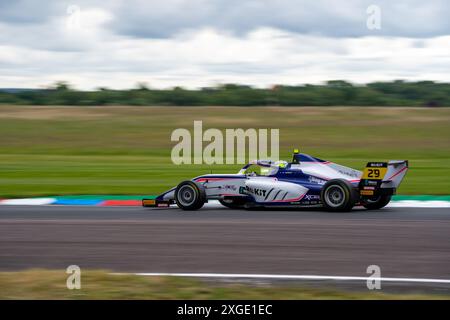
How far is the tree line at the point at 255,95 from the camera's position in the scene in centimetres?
7431

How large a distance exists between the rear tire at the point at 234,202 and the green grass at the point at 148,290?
6.92 metres

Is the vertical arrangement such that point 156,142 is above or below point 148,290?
above

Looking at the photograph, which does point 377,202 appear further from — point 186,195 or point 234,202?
point 186,195

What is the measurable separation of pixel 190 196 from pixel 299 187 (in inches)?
81.1

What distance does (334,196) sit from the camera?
14375mm

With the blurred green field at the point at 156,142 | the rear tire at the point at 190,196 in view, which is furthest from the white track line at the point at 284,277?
the blurred green field at the point at 156,142

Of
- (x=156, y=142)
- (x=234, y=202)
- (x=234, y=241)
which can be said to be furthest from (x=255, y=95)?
(x=234, y=241)

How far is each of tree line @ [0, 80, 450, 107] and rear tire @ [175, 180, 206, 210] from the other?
181ft

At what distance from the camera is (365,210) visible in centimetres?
1482

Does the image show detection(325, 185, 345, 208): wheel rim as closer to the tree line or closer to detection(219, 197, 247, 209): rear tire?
detection(219, 197, 247, 209): rear tire

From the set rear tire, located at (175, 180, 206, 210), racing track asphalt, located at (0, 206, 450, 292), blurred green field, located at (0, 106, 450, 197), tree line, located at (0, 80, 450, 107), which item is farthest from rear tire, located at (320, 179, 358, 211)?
tree line, located at (0, 80, 450, 107)

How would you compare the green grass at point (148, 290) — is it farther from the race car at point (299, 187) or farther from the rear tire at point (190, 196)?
the rear tire at point (190, 196)

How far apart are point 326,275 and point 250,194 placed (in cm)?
648

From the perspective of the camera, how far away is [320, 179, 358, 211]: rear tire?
14.2 meters
